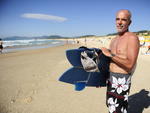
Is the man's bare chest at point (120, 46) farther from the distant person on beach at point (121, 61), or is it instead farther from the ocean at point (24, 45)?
the ocean at point (24, 45)

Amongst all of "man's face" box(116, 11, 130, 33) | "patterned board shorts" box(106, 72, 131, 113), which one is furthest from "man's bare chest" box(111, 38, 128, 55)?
"patterned board shorts" box(106, 72, 131, 113)

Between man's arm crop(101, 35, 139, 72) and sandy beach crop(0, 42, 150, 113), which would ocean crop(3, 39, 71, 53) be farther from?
man's arm crop(101, 35, 139, 72)

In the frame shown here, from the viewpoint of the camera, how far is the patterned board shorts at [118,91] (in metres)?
2.12

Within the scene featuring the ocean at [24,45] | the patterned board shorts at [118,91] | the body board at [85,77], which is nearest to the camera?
the patterned board shorts at [118,91]

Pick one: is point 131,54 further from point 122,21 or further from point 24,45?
point 24,45

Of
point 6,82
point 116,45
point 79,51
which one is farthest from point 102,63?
point 6,82

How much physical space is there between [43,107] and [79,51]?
1.78 metres

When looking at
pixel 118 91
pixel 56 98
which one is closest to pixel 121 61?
pixel 118 91

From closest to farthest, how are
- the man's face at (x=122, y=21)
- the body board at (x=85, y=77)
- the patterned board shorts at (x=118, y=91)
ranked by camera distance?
the man's face at (x=122, y=21) < the patterned board shorts at (x=118, y=91) < the body board at (x=85, y=77)

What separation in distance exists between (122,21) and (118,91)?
901 millimetres

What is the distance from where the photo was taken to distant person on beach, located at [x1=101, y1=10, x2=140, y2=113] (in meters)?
1.89

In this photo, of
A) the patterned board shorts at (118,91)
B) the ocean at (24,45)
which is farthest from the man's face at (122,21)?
the ocean at (24,45)

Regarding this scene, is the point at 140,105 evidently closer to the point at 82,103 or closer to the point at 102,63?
the point at 82,103

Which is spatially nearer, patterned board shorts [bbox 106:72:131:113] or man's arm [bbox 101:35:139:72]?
man's arm [bbox 101:35:139:72]
